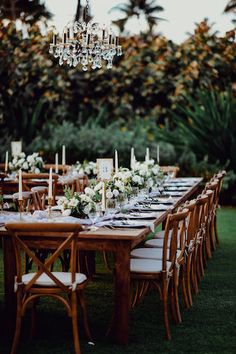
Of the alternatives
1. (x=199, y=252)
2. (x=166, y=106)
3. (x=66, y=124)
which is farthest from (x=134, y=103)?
(x=199, y=252)

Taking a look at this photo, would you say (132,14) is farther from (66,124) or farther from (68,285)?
(68,285)

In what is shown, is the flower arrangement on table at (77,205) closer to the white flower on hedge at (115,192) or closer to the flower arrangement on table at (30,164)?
the white flower on hedge at (115,192)

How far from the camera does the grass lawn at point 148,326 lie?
518 cm

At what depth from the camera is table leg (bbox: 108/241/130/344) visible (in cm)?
517

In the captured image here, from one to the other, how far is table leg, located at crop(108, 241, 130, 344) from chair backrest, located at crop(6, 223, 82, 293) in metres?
0.39

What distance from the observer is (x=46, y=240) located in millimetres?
5230

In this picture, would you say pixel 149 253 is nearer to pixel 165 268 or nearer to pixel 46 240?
pixel 165 268

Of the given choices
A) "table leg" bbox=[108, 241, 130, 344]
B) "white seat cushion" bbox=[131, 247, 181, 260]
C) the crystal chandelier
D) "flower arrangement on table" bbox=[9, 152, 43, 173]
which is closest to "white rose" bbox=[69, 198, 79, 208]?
"white seat cushion" bbox=[131, 247, 181, 260]

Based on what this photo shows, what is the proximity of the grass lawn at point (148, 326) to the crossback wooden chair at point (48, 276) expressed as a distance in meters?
0.36

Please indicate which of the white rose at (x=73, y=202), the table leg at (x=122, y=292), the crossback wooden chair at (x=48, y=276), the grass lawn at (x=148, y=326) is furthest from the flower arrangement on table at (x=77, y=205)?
the grass lawn at (x=148, y=326)

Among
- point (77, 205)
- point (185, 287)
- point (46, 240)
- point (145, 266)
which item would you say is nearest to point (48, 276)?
point (46, 240)

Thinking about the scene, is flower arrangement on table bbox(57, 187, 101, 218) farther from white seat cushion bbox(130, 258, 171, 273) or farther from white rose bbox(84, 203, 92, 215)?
white seat cushion bbox(130, 258, 171, 273)

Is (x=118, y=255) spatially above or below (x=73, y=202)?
below

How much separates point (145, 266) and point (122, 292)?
0.45 m
